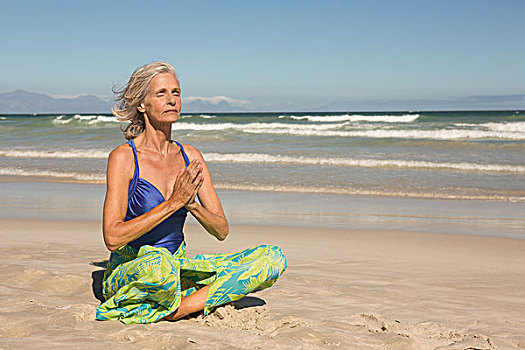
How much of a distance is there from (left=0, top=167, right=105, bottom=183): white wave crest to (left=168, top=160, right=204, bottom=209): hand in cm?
976

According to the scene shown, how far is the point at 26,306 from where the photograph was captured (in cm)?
377

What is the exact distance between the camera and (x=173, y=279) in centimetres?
321

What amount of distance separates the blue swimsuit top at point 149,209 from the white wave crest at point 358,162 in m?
11.9

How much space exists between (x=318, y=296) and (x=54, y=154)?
54.9 ft

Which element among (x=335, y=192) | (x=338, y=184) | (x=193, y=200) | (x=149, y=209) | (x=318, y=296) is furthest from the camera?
(x=338, y=184)

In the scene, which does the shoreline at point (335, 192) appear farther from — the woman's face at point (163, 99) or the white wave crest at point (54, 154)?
the woman's face at point (163, 99)

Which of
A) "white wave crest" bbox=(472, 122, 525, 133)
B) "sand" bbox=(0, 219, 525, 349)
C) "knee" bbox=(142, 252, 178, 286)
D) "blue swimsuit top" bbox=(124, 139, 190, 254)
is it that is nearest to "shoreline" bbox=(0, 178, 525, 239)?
"sand" bbox=(0, 219, 525, 349)

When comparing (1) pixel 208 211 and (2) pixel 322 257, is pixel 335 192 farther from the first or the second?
(1) pixel 208 211

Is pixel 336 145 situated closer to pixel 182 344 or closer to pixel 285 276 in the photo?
pixel 285 276

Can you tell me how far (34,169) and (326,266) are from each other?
11.4m

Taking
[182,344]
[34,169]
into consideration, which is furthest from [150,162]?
[34,169]

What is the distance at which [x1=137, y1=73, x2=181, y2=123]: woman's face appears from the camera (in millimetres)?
3418

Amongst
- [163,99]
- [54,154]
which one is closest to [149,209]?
[163,99]

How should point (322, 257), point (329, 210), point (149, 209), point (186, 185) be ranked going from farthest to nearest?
1. point (329, 210)
2. point (322, 257)
3. point (149, 209)
4. point (186, 185)
